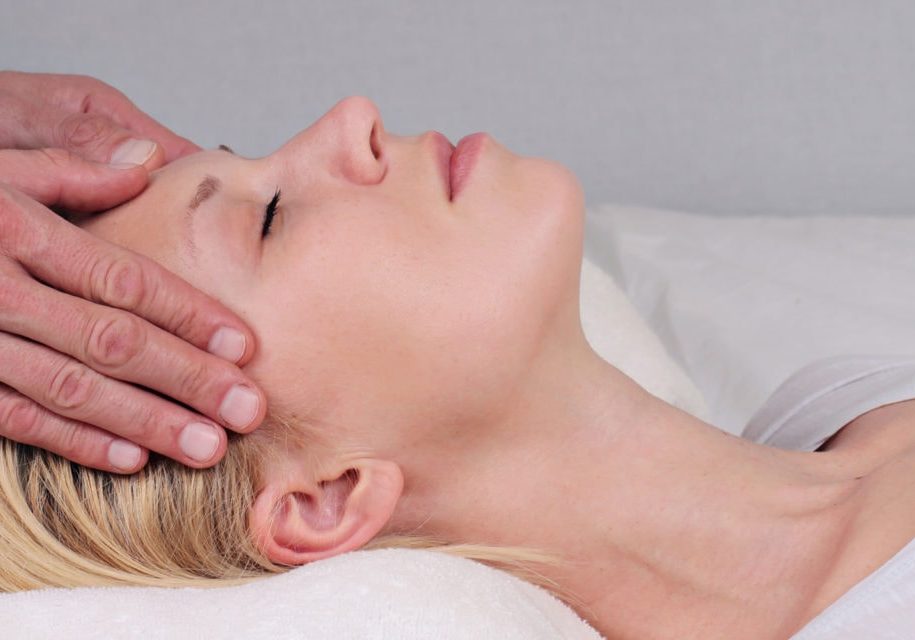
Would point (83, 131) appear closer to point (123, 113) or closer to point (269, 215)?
point (123, 113)

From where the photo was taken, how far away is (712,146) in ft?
8.66

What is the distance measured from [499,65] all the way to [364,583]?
1833mm

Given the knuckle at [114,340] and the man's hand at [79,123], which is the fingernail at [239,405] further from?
the man's hand at [79,123]

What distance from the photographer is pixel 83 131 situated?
4.87ft

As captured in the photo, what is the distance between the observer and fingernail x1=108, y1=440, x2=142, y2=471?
3.84 ft

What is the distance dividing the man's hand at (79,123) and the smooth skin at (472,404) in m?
0.14

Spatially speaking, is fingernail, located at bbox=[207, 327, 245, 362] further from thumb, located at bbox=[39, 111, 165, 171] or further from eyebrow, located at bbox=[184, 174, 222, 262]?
thumb, located at bbox=[39, 111, 165, 171]

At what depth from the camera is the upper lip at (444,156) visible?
125 centimetres

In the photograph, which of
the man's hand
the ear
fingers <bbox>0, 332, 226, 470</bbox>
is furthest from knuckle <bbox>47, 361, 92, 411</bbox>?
the man's hand

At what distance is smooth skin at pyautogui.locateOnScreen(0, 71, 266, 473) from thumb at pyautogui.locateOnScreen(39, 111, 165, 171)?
208 mm

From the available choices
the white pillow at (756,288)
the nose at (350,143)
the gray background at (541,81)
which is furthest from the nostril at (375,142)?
the gray background at (541,81)

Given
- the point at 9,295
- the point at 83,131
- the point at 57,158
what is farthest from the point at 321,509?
the point at 83,131

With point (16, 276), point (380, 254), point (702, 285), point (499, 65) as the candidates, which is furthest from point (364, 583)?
point (499, 65)

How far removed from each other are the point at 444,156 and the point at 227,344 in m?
0.32
